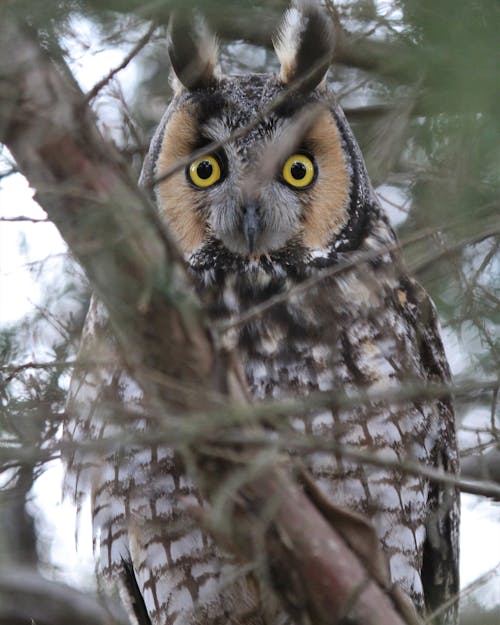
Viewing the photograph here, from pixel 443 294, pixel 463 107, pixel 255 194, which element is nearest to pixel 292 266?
pixel 255 194

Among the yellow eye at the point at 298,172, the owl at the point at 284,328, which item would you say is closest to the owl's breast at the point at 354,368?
the owl at the point at 284,328

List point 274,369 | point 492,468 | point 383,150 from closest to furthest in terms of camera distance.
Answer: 1. point 383,150
2. point 274,369
3. point 492,468

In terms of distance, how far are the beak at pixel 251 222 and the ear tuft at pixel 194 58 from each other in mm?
438

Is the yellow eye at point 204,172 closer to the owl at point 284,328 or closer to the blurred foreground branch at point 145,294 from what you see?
the owl at point 284,328

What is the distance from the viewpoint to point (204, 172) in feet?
8.76

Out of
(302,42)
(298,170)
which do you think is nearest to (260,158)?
(298,170)

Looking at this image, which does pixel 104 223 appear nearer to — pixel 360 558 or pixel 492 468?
pixel 360 558

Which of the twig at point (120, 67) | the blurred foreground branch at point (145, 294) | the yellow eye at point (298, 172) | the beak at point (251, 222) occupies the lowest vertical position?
the blurred foreground branch at point (145, 294)

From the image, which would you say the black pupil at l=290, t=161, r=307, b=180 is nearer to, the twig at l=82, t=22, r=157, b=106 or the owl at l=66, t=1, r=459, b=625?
the owl at l=66, t=1, r=459, b=625

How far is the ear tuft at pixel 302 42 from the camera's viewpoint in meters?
2.58

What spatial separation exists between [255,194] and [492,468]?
3.47 ft

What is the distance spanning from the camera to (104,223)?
156 centimetres

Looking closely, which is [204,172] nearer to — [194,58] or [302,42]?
[194,58]

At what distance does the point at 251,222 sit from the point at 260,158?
0.18m
